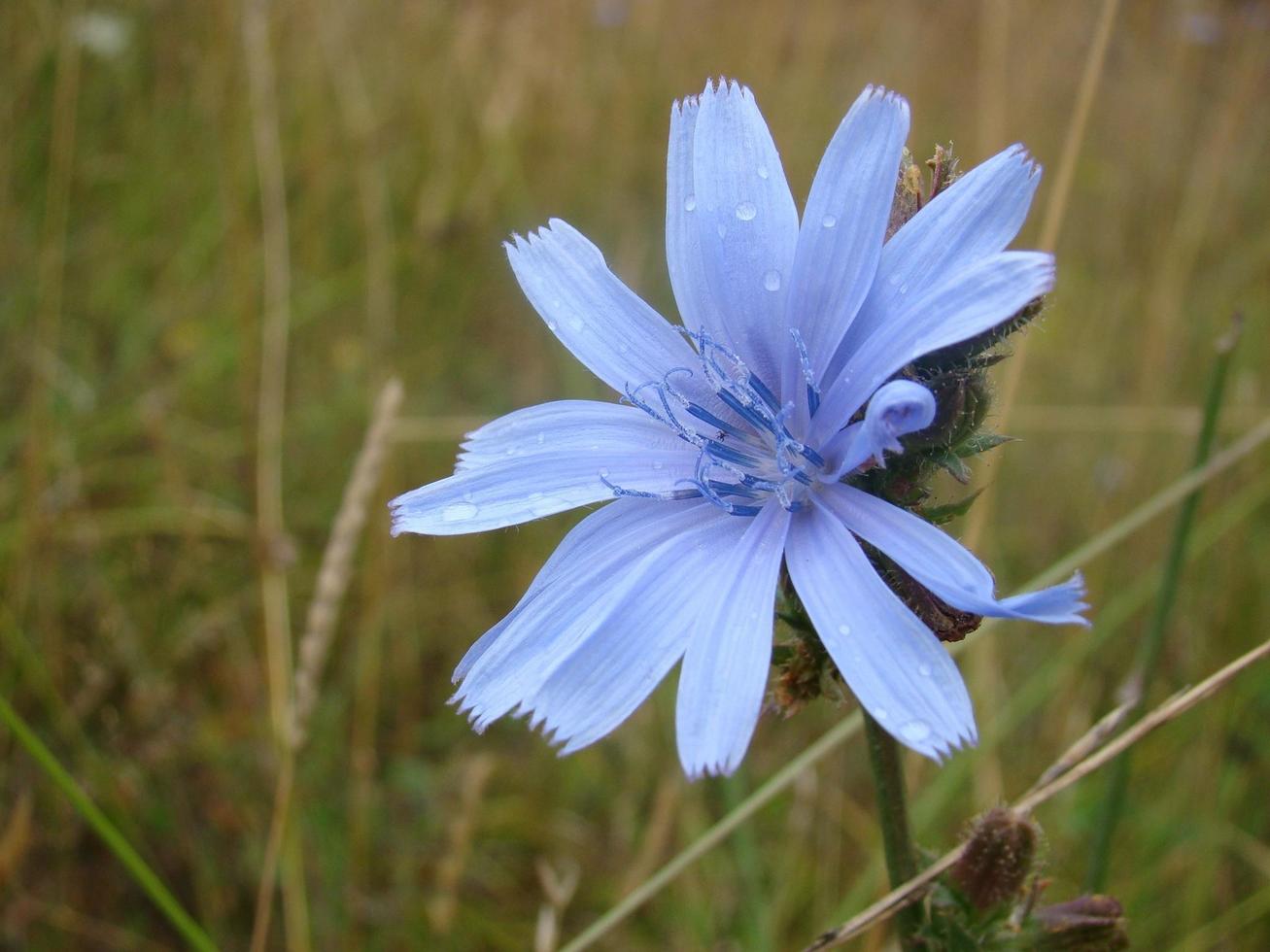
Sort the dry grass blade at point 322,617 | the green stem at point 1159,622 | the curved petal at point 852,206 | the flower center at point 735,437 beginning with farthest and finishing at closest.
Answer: the dry grass blade at point 322,617 < the green stem at point 1159,622 < the flower center at point 735,437 < the curved petal at point 852,206

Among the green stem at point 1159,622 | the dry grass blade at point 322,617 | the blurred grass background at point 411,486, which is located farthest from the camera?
the blurred grass background at point 411,486

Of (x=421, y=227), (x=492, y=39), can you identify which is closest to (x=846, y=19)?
(x=492, y=39)

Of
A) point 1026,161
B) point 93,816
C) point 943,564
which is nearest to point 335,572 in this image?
point 93,816

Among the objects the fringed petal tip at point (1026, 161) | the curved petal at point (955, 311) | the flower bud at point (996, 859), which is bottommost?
the flower bud at point (996, 859)

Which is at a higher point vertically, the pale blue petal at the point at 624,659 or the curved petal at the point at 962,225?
the curved petal at the point at 962,225

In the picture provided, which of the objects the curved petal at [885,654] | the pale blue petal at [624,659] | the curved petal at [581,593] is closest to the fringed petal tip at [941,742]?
the curved petal at [885,654]

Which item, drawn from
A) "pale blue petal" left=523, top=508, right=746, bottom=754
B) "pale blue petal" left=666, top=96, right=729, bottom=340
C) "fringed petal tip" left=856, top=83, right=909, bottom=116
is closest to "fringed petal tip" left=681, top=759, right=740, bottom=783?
"pale blue petal" left=523, top=508, right=746, bottom=754

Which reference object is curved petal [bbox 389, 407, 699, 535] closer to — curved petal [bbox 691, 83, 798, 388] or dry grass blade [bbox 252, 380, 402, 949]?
curved petal [bbox 691, 83, 798, 388]

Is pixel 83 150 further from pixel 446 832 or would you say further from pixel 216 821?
pixel 446 832

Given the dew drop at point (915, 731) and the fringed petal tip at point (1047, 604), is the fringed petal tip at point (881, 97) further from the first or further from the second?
the dew drop at point (915, 731)
